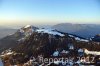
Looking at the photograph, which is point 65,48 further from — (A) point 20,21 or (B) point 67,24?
(A) point 20,21

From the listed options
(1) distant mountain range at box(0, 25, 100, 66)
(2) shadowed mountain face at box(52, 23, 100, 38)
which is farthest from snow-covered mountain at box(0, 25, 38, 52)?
(2) shadowed mountain face at box(52, 23, 100, 38)

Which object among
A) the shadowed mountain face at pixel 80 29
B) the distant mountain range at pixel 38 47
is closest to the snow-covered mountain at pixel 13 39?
the distant mountain range at pixel 38 47

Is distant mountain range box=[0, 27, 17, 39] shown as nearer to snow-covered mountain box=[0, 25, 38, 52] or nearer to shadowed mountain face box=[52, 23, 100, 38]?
snow-covered mountain box=[0, 25, 38, 52]

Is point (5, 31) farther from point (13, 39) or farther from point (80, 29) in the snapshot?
point (80, 29)

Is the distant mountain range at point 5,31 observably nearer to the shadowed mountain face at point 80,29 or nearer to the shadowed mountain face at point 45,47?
the shadowed mountain face at point 45,47

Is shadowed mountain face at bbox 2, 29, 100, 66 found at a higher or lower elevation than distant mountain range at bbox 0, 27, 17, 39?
lower

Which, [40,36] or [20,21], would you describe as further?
[40,36]

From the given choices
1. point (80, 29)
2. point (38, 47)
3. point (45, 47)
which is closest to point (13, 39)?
point (38, 47)

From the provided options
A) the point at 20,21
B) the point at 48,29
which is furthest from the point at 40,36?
the point at 20,21

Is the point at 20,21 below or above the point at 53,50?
above
